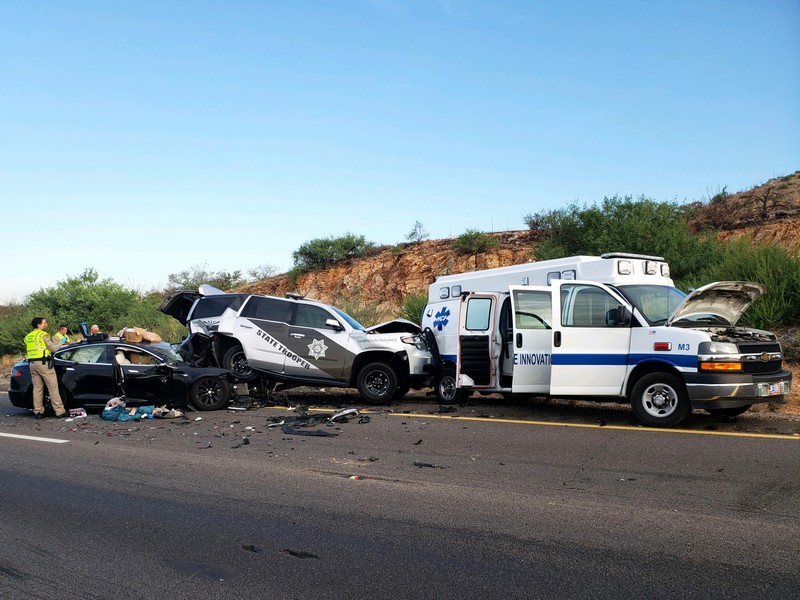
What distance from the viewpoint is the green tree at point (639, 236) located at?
2000cm

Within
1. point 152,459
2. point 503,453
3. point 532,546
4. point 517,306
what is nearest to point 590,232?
point 517,306

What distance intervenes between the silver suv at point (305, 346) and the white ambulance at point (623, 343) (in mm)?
1353

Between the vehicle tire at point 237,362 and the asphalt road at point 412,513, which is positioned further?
the vehicle tire at point 237,362

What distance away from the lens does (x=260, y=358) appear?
46.5ft

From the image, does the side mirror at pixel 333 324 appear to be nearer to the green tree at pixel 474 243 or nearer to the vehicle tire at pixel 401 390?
the vehicle tire at pixel 401 390

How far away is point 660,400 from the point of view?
9.62 m

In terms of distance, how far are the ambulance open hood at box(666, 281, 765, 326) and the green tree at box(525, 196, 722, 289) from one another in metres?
7.87

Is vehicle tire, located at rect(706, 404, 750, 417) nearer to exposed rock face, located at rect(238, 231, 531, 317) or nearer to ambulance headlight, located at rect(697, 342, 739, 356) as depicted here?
ambulance headlight, located at rect(697, 342, 739, 356)

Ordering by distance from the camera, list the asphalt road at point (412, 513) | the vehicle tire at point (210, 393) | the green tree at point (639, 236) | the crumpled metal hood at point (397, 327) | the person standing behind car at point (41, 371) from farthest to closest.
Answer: the green tree at point (639, 236), the crumpled metal hood at point (397, 327), the vehicle tire at point (210, 393), the person standing behind car at point (41, 371), the asphalt road at point (412, 513)

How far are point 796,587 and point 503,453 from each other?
4.31 meters

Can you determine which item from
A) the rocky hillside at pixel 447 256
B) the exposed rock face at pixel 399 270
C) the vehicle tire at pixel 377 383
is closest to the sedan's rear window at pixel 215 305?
the vehicle tire at pixel 377 383

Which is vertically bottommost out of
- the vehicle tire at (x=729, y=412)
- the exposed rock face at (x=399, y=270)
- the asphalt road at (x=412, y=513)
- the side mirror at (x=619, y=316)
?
the asphalt road at (x=412, y=513)

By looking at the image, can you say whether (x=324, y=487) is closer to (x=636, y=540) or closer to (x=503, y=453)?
(x=503, y=453)

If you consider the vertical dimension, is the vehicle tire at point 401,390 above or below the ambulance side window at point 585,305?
below
